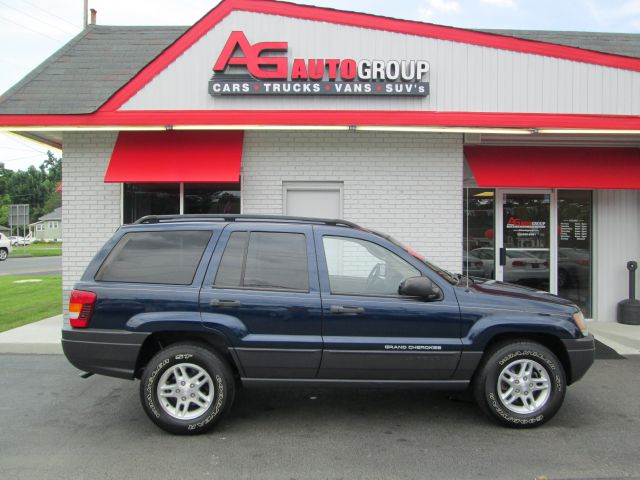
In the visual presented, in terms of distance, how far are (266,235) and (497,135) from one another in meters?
5.72

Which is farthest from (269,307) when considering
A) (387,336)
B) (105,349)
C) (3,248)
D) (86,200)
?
(3,248)

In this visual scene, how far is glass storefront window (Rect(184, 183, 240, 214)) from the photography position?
8.98 metres

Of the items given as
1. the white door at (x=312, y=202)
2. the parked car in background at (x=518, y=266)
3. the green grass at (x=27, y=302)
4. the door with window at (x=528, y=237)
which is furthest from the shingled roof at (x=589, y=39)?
the green grass at (x=27, y=302)

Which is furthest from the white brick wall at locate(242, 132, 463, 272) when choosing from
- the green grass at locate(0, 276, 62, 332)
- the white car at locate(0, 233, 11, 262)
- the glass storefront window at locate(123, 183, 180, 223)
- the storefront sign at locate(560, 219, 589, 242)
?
the white car at locate(0, 233, 11, 262)

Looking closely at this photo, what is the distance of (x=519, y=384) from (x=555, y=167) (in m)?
5.48

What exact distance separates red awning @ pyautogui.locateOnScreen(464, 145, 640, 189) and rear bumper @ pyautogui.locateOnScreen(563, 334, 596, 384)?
440 centimetres

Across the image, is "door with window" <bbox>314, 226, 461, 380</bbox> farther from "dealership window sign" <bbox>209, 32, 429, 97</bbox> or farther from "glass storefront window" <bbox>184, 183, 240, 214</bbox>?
"glass storefront window" <bbox>184, 183, 240, 214</bbox>

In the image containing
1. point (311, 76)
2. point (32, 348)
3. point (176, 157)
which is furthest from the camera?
point (176, 157)

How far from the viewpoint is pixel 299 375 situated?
4.50 metres

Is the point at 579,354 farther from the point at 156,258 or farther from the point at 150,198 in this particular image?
the point at 150,198

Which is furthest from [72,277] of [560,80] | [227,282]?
[560,80]

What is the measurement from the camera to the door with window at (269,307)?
174 inches

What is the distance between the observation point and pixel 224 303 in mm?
4430

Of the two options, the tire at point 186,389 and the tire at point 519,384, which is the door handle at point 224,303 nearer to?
the tire at point 186,389
